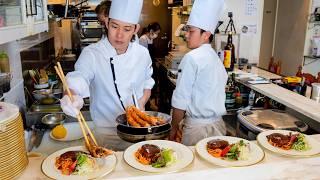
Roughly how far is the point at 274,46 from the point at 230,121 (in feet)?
14.1

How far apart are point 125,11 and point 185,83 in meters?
0.64

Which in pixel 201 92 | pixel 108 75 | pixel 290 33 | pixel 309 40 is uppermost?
pixel 290 33

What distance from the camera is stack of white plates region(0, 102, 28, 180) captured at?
940mm

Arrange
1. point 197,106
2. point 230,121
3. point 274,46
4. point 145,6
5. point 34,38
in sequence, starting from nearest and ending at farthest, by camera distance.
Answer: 1. point 197,106
2. point 230,121
3. point 34,38
4. point 274,46
5. point 145,6

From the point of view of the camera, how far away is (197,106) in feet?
6.75

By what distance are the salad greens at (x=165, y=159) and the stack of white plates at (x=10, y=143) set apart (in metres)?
0.49

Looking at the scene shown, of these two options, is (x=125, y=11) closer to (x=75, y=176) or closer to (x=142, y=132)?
(x=142, y=132)

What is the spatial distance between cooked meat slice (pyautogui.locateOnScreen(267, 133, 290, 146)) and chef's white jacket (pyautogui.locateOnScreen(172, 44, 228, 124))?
712mm

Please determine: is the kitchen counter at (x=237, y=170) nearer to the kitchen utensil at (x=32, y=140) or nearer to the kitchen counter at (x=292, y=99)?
the kitchen counter at (x=292, y=99)

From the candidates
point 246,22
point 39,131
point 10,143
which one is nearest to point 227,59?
point 246,22

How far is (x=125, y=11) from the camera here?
5.93 ft

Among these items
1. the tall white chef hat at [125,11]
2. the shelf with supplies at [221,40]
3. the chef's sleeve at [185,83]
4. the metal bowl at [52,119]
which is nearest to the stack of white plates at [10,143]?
the tall white chef hat at [125,11]

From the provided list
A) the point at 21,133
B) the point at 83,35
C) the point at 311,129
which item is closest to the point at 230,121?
the point at 311,129

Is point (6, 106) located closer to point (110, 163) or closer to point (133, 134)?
point (110, 163)
